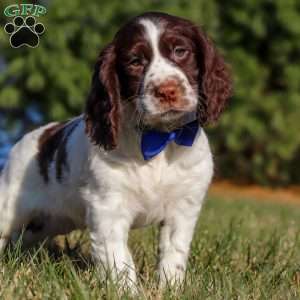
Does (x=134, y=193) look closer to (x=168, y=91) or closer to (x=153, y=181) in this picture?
→ (x=153, y=181)

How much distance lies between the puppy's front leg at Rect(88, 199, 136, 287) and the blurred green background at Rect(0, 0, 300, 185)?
25.1ft

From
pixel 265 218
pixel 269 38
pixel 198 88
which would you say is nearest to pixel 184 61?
pixel 198 88

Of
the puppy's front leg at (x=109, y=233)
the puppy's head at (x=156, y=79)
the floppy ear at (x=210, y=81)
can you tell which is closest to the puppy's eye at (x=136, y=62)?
the puppy's head at (x=156, y=79)

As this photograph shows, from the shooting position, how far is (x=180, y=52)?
4480mm

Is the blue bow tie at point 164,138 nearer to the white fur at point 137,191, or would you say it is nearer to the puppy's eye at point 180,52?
the white fur at point 137,191

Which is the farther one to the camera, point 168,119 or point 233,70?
point 233,70

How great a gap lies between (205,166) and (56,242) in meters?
1.86

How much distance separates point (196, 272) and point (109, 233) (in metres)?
0.53

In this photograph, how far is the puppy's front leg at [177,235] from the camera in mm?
4680

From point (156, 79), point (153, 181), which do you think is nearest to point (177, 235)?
point (153, 181)

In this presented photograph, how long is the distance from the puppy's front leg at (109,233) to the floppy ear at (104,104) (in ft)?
1.10

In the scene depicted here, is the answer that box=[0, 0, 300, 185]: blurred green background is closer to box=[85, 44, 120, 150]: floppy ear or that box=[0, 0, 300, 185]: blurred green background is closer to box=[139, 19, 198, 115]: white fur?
box=[85, 44, 120, 150]: floppy ear

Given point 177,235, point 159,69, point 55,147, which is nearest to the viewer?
point 159,69

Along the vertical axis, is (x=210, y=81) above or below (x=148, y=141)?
above
